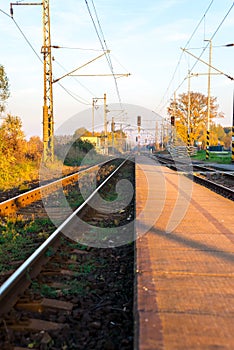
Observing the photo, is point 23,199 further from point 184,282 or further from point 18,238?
point 184,282

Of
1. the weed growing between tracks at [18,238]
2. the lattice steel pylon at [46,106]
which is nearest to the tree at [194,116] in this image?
the lattice steel pylon at [46,106]

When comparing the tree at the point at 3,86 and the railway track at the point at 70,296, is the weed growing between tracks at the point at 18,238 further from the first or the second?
the tree at the point at 3,86

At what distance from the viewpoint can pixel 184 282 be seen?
3.74 m

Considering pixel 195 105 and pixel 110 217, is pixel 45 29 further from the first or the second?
pixel 195 105

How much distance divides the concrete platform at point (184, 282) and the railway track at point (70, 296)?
0.27 m

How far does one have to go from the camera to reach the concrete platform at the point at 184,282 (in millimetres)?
2676

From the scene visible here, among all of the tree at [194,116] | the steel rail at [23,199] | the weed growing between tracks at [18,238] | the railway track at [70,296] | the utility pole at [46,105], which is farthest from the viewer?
the tree at [194,116]

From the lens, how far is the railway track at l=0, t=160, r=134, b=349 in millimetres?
3043

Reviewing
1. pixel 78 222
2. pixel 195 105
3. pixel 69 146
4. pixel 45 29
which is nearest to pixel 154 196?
pixel 78 222

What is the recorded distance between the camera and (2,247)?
566cm

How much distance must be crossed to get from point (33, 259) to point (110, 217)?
157 inches

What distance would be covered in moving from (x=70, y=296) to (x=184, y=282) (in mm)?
1133

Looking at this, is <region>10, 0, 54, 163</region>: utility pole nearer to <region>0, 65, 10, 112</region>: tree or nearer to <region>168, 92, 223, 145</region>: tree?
<region>0, 65, 10, 112</region>: tree

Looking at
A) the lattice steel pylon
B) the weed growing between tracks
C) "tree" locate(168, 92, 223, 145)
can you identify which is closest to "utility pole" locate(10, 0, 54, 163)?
the lattice steel pylon
